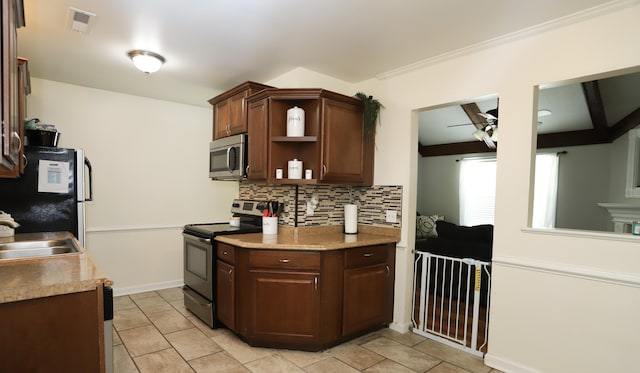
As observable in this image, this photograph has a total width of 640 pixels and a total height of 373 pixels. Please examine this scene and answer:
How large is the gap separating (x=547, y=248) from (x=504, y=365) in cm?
89

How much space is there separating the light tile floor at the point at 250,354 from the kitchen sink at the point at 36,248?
36.7 inches

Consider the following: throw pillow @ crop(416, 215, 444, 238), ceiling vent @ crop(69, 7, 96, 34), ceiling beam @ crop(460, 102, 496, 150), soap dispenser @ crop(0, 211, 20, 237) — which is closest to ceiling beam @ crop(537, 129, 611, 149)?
ceiling beam @ crop(460, 102, 496, 150)

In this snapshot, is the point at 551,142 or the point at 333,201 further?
the point at 551,142

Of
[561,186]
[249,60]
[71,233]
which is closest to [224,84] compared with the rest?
[249,60]

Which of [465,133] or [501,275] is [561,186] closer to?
[465,133]

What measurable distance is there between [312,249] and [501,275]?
1.38m

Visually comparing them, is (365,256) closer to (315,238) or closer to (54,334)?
(315,238)

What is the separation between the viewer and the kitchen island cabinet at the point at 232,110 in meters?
3.05

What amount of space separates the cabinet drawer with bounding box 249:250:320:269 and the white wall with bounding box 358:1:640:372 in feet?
4.38

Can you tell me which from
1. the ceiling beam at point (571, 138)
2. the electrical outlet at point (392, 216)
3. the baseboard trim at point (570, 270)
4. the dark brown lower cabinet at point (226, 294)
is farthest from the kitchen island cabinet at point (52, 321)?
the ceiling beam at point (571, 138)

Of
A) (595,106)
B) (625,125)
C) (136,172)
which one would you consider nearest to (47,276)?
(136,172)

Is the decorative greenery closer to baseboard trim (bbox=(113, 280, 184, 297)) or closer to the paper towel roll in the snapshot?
the paper towel roll

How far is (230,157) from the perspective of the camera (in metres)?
3.07

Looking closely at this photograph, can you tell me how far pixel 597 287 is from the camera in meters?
1.98
